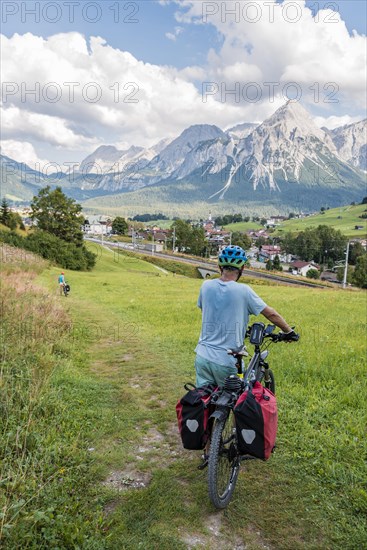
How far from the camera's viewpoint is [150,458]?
215 inches

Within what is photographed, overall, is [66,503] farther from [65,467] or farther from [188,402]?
[188,402]

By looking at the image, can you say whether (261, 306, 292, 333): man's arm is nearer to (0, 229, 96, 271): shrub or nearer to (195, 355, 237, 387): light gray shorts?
(195, 355, 237, 387): light gray shorts

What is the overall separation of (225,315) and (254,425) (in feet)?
4.52

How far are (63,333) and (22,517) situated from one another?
787 centimetres

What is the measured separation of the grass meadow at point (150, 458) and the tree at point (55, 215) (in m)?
52.5

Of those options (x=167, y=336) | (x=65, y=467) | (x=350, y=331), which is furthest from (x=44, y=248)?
(x=65, y=467)

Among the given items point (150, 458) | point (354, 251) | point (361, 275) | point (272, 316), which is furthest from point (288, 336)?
point (354, 251)

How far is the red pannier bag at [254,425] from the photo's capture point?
4.03 m

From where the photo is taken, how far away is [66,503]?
4164 millimetres

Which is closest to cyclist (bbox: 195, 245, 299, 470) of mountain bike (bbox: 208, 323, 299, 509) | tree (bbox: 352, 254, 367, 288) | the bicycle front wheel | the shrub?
mountain bike (bbox: 208, 323, 299, 509)

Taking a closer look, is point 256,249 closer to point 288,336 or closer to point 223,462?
point 288,336

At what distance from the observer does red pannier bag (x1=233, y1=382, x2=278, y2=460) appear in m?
4.03

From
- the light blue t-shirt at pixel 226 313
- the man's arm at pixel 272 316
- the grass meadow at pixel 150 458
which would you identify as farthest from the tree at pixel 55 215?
the man's arm at pixel 272 316

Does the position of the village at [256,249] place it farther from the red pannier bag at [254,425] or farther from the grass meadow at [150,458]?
the red pannier bag at [254,425]
